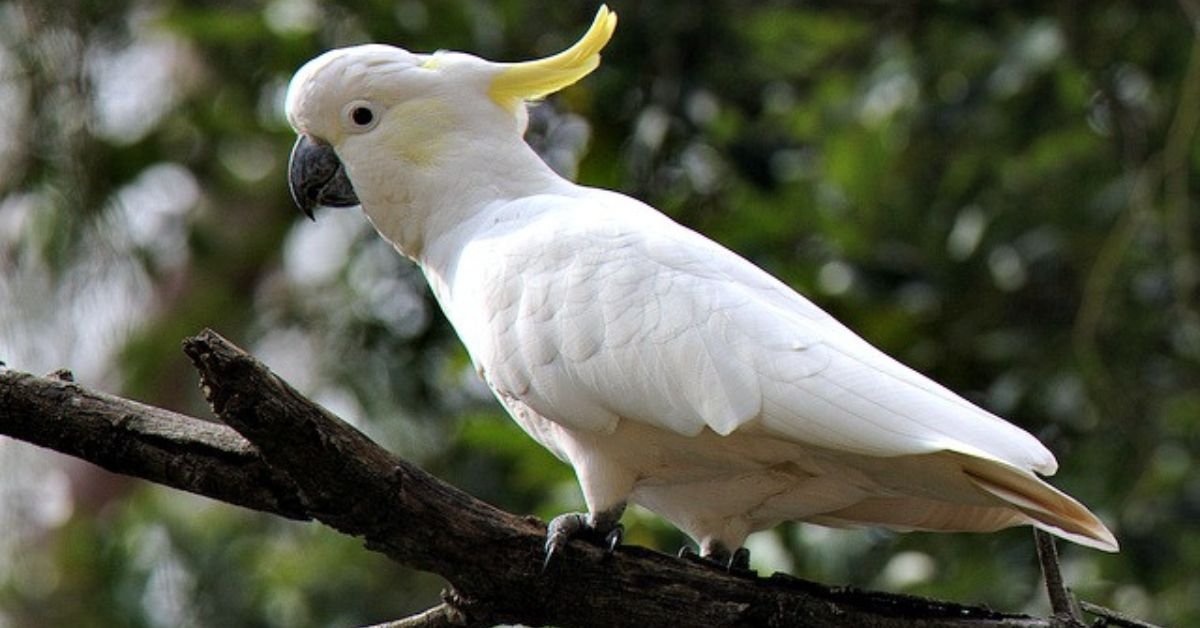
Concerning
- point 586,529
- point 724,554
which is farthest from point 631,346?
point 724,554

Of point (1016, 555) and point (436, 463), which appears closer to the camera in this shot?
point (1016, 555)

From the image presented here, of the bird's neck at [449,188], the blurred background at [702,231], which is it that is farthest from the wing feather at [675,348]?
the blurred background at [702,231]

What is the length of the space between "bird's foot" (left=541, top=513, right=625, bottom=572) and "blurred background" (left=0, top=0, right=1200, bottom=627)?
4.07 ft

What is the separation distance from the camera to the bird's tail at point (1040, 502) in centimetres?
235

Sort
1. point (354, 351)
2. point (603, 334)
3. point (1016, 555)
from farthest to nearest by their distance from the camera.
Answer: point (354, 351) → point (1016, 555) → point (603, 334)

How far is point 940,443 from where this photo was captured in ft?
7.63

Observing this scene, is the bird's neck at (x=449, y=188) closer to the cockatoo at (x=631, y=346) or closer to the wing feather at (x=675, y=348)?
the cockatoo at (x=631, y=346)

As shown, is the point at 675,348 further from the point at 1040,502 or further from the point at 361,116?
the point at 361,116

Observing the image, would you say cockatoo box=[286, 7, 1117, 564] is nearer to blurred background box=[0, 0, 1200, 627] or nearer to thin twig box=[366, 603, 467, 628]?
thin twig box=[366, 603, 467, 628]

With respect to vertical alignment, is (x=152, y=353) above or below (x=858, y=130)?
below

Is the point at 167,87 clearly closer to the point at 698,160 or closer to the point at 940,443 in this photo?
the point at 698,160

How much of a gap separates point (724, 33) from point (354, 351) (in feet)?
4.76

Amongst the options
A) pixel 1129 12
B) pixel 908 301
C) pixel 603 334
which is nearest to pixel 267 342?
pixel 908 301

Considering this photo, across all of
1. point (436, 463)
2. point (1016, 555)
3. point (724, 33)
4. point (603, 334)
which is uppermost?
point (724, 33)
